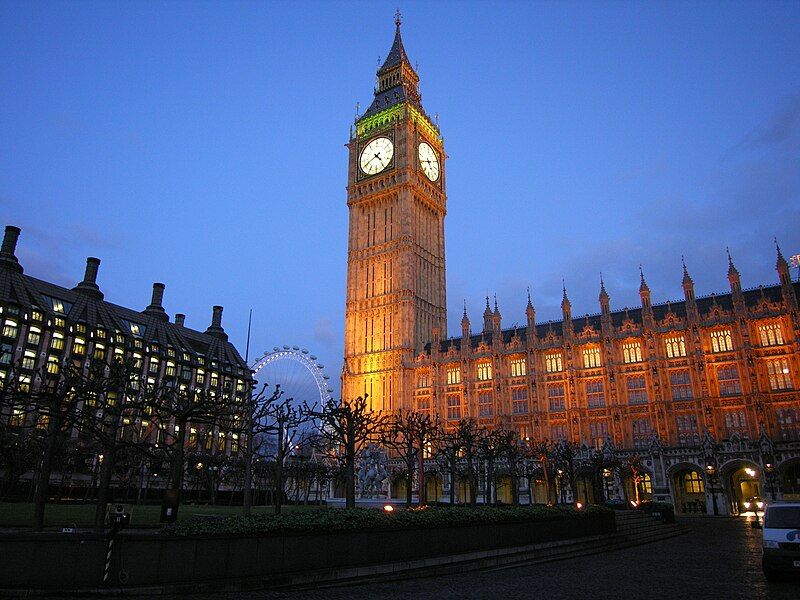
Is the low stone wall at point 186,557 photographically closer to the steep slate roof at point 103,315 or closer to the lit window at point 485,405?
the steep slate roof at point 103,315

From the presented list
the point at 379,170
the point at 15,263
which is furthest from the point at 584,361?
the point at 15,263

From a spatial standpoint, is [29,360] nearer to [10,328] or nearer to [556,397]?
[10,328]

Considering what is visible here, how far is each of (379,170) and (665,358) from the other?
60409mm

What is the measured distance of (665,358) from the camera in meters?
74.1

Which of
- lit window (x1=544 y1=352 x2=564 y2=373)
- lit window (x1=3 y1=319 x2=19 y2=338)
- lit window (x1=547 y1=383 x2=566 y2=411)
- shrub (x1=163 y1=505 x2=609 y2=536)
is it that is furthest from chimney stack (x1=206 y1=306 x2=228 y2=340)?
shrub (x1=163 y1=505 x2=609 y2=536)

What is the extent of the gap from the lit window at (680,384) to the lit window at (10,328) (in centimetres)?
9139

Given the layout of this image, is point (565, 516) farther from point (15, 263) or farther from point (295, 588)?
point (15, 263)

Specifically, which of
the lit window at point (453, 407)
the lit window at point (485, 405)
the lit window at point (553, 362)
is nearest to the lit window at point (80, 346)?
the lit window at point (453, 407)

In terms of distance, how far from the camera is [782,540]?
17328 mm

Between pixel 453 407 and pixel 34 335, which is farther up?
pixel 34 335

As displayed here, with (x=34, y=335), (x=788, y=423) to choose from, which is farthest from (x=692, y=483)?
(x=34, y=335)

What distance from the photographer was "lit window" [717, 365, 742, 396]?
69625mm

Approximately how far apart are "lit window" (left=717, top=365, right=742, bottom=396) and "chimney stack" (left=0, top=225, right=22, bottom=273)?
333 ft

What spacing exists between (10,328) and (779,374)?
10257 cm
